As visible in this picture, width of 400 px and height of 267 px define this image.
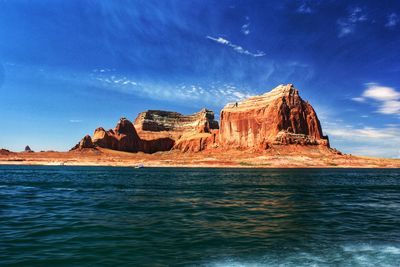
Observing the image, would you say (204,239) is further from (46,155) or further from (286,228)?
(46,155)

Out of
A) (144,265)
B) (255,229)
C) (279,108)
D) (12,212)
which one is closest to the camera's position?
(144,265)

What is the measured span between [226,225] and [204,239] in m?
3.78

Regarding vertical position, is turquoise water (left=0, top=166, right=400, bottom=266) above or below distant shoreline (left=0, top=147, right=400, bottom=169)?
below

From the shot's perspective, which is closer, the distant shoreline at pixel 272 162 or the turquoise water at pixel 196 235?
the turquoise water at pixel 196 235

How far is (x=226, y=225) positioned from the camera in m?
19.5

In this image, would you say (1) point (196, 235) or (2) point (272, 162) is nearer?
(1) point (196, 235)

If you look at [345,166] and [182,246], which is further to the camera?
[345,166]

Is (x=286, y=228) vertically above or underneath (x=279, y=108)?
underneath

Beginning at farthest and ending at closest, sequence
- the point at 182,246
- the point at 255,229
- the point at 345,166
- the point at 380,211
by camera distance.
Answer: the point at 345,166 < the point at 380,211 < the point at 255,229 < the point at 182,246

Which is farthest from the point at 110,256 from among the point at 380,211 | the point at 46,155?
the point at 46,155

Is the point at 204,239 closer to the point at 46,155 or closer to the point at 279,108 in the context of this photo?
the point at 279,108

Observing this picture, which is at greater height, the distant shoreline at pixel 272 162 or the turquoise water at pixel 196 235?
the distant shoreline at pixel 272 162

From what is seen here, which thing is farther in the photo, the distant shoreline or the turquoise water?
the distant shoreline

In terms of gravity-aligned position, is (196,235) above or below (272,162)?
→ below
